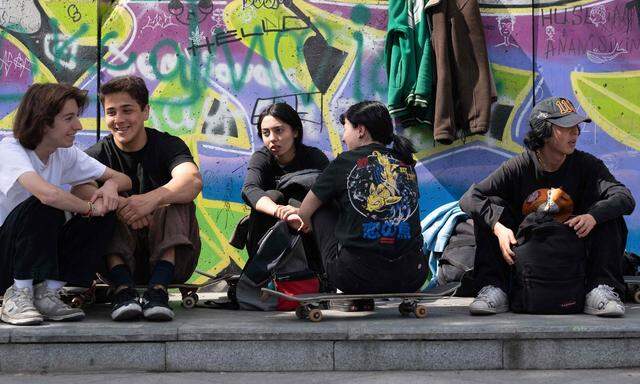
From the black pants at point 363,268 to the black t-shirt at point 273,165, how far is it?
0.88m

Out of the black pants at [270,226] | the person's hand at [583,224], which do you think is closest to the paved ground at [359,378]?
the person's hand at [583,224]

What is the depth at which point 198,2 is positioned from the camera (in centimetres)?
787

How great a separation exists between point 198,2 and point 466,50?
2.14m

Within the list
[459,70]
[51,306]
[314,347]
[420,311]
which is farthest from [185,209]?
[459,70]

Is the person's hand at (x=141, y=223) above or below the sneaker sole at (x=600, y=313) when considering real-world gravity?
above

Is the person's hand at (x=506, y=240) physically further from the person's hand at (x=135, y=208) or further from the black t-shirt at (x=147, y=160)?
the person's hand at (x=135, y=208)

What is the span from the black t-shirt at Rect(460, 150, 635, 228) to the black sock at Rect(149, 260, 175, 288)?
Result: 1795mm

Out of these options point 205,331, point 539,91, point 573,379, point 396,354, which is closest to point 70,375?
point 205,331

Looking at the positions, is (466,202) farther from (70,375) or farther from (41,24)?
(41,24)

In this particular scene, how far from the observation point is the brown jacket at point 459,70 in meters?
7.51

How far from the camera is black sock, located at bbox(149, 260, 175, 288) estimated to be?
560 cm

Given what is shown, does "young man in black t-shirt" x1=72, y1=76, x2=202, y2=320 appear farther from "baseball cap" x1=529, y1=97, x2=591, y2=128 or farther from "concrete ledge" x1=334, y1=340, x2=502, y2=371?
"baseball cap" x1=529, y1=97, x2=591, y2=128

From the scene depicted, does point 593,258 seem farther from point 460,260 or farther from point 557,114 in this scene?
point 460,260

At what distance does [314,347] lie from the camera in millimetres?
5039
